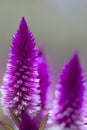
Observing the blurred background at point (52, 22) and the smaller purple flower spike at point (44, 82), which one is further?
the blurred background at point (52, 22)

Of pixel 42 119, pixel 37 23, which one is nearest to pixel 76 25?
pixel 37 23

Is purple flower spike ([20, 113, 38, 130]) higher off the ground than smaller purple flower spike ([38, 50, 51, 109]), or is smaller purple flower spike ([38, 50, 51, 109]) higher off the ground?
smaller purple flower spike ([38, 50, 51, 109])

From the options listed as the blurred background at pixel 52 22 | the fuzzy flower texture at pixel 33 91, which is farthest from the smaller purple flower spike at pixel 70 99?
the blurred background at pixel 52 22

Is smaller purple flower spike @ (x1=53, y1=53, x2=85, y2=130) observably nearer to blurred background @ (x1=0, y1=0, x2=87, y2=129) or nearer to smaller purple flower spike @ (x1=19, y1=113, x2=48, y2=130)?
smaller purple flower spike @ (x1=19, y1=113, x2=48, y2=130)

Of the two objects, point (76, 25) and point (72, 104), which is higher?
point (76, 25)

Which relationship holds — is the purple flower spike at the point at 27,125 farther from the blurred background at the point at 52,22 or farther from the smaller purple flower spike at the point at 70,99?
the blurred background at the point at 52,22

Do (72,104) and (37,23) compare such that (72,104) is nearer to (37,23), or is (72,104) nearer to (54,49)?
(54,49)

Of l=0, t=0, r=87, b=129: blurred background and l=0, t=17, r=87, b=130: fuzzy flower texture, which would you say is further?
l=0, t=0, r=87, b=129: blurred background

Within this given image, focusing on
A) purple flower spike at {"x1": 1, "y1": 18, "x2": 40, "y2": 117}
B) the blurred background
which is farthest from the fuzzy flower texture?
the blurred background

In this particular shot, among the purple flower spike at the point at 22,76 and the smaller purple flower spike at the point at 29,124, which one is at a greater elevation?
the purple flower spike at the point at 22,76
